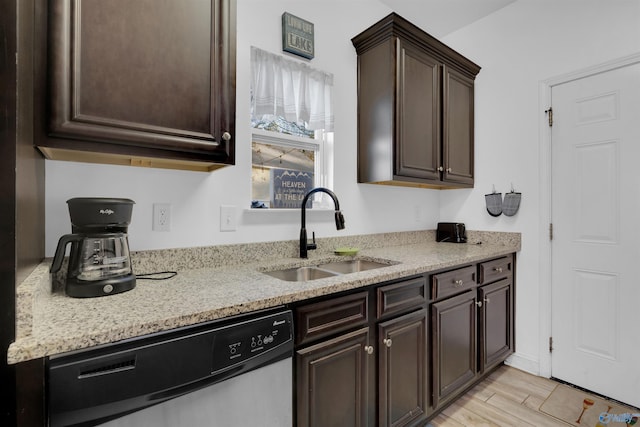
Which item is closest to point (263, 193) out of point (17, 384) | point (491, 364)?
point (17, 384)

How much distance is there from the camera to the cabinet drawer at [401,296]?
1.39 m

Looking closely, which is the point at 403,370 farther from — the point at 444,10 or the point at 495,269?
the point at 444,10

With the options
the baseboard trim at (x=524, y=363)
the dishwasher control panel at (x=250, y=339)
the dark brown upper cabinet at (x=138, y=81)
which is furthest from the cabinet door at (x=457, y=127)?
the dishwasher control panel at (x=250, y=339)

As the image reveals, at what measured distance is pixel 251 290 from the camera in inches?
43.1

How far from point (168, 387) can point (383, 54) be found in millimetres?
2113

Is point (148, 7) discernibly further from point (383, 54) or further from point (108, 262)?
point (383, 54)

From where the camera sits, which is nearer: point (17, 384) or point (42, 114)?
point (17, 384)

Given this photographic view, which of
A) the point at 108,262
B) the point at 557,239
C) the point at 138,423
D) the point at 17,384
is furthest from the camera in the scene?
the point at 557,239

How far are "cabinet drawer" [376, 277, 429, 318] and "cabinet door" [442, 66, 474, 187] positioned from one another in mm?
1107

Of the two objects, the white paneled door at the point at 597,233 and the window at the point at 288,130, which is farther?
the white paneled door at the point at 597,233

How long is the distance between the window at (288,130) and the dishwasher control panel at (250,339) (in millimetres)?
894

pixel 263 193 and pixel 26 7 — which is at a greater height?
pixel 26 7

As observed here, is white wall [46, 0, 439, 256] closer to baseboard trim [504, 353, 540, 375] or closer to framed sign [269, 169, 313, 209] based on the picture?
framed sign [269, 169, 313, 209]

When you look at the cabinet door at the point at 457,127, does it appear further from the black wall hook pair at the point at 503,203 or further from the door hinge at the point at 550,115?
the door hinge at the point at 550,115
